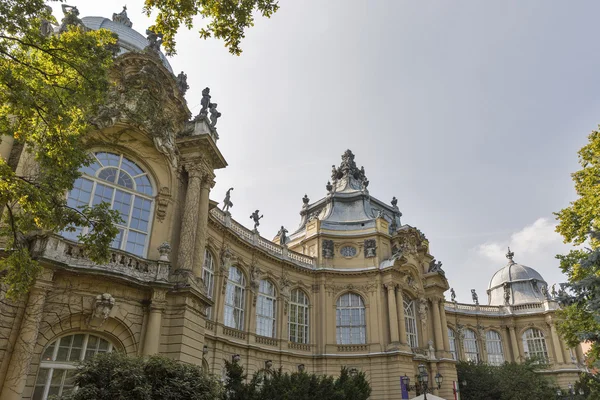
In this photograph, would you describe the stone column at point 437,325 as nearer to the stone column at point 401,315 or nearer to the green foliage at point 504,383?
the green foliage at point 504,383

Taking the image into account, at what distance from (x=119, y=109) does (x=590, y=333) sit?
17173 mm

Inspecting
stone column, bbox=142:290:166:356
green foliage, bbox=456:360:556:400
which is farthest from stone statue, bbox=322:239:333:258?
stone column, bbox=142:290:166:356

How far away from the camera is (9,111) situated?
835cm

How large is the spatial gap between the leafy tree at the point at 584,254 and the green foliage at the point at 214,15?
12910 millimetres

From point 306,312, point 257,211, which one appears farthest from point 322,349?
point 257,211

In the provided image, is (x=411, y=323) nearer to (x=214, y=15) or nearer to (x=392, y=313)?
(x=392, y=313)

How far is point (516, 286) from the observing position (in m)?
48.8

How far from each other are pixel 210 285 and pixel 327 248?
36.0ft

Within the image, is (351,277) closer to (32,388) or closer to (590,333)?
(590,333)

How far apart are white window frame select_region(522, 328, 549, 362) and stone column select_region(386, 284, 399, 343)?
22558 millimetres

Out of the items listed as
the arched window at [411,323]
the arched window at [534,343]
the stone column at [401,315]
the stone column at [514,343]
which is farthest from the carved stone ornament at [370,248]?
the arched window at [534,343]

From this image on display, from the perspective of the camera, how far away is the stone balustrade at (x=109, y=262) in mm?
11805

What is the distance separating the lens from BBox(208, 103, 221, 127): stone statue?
61.1 ft

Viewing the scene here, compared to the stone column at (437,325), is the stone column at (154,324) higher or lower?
lower
